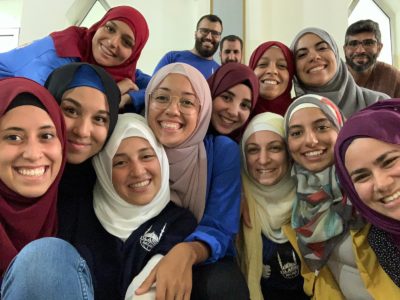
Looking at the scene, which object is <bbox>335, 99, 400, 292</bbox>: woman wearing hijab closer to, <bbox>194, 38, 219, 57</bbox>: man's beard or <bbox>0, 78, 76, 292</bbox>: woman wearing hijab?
<bbox>0, 78, 76, 292</bbox>: woman wearing hijab

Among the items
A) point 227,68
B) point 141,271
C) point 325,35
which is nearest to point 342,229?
point 141,271

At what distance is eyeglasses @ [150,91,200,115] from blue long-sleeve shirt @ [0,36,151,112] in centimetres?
20

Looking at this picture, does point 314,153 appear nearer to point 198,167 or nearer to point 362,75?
point 198,167

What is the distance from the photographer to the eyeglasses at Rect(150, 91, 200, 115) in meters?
1.35

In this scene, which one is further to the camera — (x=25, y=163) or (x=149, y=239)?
(x=149, y=239)

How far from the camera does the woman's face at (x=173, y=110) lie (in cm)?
132

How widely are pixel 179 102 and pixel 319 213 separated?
616 mm

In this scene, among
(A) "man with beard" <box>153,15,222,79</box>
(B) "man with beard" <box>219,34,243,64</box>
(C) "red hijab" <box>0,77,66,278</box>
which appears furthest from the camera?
(B) "man with beard" <box>219,34,243,64</box>

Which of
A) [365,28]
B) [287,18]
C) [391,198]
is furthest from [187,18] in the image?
[391,198]

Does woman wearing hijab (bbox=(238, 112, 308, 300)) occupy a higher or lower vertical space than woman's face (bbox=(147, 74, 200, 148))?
lower

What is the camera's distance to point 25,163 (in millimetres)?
949

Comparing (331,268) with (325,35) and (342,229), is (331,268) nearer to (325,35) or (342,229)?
(342,229)

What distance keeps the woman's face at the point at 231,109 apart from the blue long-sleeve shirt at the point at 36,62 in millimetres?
325

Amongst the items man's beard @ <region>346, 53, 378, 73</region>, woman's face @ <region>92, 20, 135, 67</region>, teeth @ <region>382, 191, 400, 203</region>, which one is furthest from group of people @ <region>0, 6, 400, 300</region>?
man's beard @ <region>346, 53, 378, 73</region>
